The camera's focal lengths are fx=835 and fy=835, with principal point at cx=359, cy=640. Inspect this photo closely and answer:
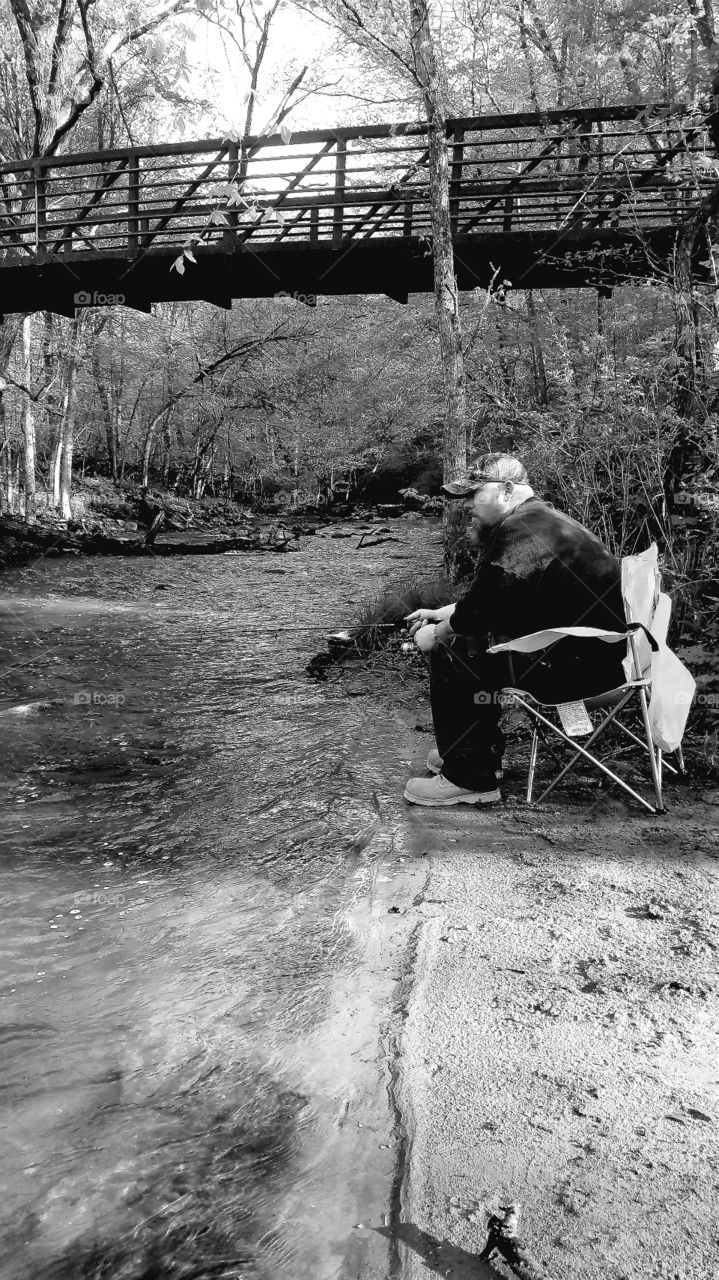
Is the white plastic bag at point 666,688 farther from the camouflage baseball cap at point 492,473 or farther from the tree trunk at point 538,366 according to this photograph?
the tree trunk at point 538,366

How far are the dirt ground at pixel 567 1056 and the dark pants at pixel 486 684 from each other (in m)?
0.45

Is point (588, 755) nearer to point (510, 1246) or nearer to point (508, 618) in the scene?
point (508, 618)

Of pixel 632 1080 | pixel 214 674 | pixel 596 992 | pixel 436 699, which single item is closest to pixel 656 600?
pixel 436 699

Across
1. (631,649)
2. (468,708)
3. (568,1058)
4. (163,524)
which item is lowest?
(163,524)

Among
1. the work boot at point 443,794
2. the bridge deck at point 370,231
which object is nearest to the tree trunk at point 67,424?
the bridge deck at point 370,231

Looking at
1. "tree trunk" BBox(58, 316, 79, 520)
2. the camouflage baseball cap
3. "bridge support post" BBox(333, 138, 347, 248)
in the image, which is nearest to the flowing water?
the camouflage baseball cap

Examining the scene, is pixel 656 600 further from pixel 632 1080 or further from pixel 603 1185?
pixel 603 1185

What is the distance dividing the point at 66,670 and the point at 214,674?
1.35m

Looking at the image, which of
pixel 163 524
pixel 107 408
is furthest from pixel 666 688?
pixel 107 408

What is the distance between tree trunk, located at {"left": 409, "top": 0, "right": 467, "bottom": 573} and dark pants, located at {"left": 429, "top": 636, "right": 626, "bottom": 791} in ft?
12.0

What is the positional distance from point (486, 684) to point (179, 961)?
1768mm

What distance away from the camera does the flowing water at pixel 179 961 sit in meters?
1.69

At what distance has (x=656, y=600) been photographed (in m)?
3.56

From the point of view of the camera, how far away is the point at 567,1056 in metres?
2.11
